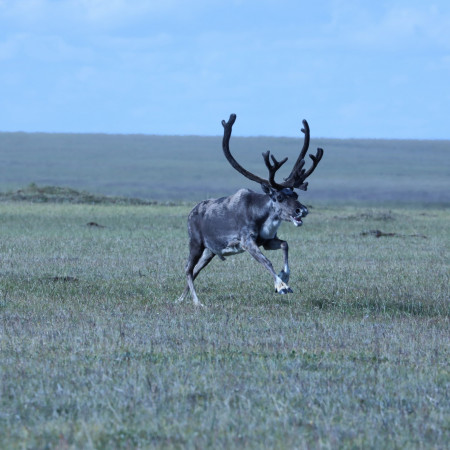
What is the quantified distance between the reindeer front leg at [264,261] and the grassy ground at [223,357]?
0.36 m

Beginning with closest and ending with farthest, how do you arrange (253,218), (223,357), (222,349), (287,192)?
(223,357)
(222,349)
(287,192)
(253,218)

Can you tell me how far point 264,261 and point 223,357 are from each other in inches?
144

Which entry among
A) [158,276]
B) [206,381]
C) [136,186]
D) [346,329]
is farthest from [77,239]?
[136,186]

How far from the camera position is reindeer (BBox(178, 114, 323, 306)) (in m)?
12.7

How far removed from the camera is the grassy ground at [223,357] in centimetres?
671

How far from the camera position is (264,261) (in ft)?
41.0

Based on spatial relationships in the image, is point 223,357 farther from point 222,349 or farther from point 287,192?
point 287,192

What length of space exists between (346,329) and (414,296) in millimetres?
3723

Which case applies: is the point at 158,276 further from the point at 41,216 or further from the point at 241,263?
the point at 41,216

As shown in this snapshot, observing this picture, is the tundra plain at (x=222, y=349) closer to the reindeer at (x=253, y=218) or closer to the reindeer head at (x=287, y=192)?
the reindeer at (x=253, y=218)

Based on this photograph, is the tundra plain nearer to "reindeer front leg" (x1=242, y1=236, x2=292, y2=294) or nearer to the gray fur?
"reindeer front leg" (x1=242, y1=236, x2=292, y2=294)

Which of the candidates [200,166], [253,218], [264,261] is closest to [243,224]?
[253,218]

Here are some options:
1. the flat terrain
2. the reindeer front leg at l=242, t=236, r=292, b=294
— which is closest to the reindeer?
the reindeer front leg at l=242, t=236, r=292, b=294

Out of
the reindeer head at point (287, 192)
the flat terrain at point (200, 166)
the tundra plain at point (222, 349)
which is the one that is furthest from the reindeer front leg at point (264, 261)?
the flat terrain at point (200, 166)
